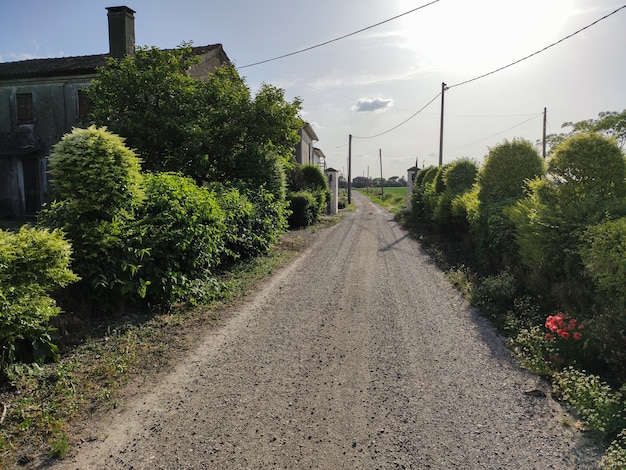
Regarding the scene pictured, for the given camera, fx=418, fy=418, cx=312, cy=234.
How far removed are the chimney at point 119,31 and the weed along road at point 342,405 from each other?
1454 cm

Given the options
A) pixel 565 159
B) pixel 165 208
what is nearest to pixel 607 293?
pixel 565 159

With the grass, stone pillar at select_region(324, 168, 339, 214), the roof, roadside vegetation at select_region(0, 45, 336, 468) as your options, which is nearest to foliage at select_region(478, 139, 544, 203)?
roadside vegetation at select_region(0, 45, 336, 468)

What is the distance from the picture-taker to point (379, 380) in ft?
13.6

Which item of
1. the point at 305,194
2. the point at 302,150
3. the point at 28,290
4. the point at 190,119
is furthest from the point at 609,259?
the point at 302,150

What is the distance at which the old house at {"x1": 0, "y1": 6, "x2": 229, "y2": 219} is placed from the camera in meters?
17.3

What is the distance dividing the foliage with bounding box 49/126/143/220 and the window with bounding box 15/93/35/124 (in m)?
15.7

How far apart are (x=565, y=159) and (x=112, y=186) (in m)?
6.81

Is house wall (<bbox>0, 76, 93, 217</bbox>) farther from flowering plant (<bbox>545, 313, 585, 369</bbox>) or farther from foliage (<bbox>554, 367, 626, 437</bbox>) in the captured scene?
foliage (<bbox>554, 367, 626, 437</bbox>)

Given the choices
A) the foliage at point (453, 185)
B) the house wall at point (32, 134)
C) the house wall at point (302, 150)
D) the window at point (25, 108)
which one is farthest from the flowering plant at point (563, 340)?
the house wall at point (302, 150)

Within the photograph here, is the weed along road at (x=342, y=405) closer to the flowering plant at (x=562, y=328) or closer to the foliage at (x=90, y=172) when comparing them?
the flowering plant at (x=562, y=328)

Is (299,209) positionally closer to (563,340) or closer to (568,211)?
(568,211)

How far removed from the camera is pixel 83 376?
4.07 m

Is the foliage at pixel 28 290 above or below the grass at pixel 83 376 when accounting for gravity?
above

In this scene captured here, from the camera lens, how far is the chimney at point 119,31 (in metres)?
16.2
